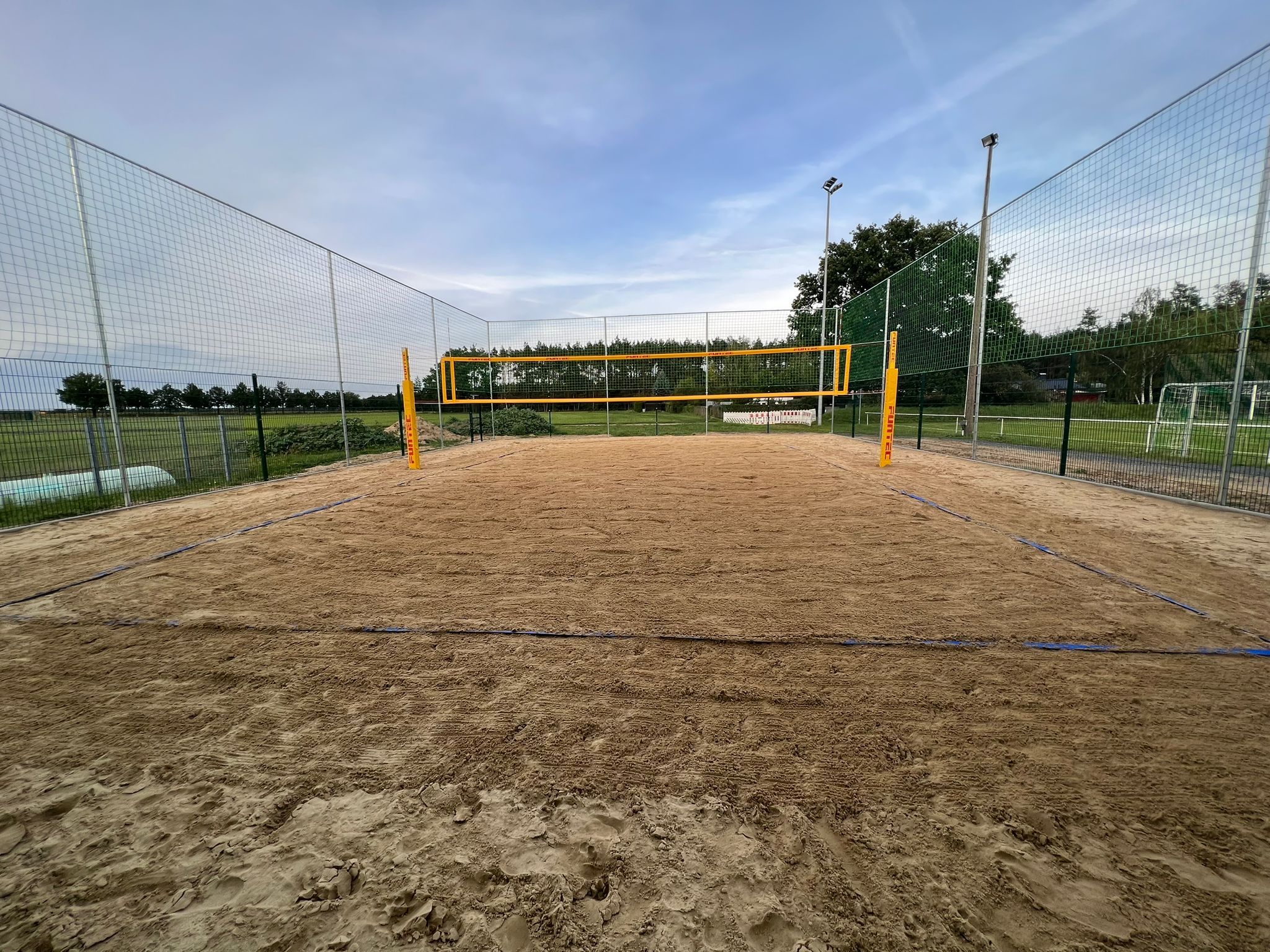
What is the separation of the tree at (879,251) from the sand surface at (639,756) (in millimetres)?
30566

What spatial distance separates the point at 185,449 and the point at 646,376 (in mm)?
11303

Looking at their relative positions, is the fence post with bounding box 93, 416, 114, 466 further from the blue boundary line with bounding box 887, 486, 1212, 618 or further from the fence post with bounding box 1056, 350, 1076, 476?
the fence post with bounding box 1056, 350, 1076, 476

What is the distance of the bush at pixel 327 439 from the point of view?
12.1 meters

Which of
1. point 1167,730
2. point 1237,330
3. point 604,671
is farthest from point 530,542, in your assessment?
point 1237,330

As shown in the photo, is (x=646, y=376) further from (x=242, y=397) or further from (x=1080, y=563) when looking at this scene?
(x=1080, y=563)

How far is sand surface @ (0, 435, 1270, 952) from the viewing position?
3.70 feet

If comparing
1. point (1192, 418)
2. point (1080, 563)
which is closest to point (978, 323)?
point (1192, 418)

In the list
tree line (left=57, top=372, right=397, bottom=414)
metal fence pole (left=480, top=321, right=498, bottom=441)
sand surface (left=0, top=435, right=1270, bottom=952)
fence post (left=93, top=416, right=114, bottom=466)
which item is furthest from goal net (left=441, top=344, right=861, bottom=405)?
sand surface (left=0, top=435, right=1270, bottom=952)

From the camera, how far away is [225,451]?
26.0ft

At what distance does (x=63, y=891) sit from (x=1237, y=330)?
8.13 m

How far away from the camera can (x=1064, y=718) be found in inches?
69.2

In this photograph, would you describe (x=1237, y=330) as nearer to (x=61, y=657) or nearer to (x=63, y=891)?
(x=63, y=891)

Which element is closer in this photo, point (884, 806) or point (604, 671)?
point (884, 806)

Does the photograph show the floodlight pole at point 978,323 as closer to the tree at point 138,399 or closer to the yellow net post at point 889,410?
the yellow net post at point 889,410
